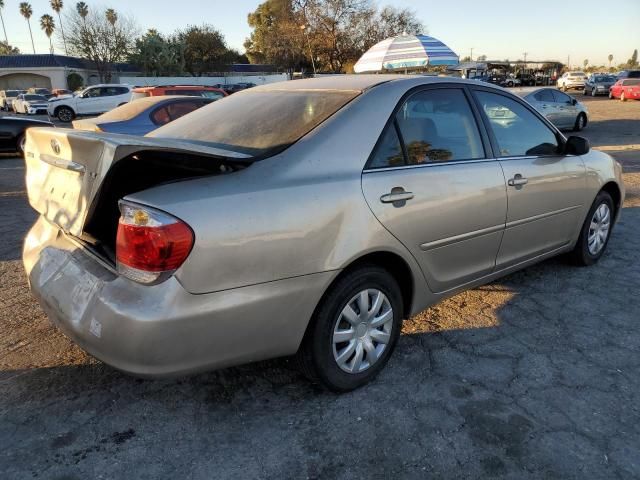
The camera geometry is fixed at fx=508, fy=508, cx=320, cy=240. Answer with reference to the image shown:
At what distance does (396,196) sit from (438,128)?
2.32 ft

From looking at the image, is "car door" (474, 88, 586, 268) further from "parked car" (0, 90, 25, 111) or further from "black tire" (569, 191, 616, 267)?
"parked car" (0, 90, 25, 111)

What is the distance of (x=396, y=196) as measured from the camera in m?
2.62

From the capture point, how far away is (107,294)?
212 cm

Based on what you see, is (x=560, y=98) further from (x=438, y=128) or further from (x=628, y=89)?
(x=628, y=89)

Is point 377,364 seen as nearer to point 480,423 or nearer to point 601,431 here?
point 480,423

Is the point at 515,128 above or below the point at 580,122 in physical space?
above

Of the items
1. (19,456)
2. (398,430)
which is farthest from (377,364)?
(19,456)

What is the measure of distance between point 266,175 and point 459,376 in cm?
158

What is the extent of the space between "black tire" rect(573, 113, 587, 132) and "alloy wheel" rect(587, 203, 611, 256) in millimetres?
12407

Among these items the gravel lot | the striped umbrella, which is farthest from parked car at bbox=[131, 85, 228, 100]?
the gravel lot

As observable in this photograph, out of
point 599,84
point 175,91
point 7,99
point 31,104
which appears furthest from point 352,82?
point 7,99

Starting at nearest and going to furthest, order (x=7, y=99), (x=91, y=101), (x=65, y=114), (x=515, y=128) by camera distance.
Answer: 1. (x=515, y=128)
2. (x=91, y=101)
3. (x=65, y=114)
4. (x=7, y=99)

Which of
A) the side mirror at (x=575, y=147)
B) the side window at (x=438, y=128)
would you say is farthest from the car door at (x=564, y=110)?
the side window at (x=438, y=128)

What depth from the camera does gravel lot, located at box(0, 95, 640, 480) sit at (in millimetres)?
2178
